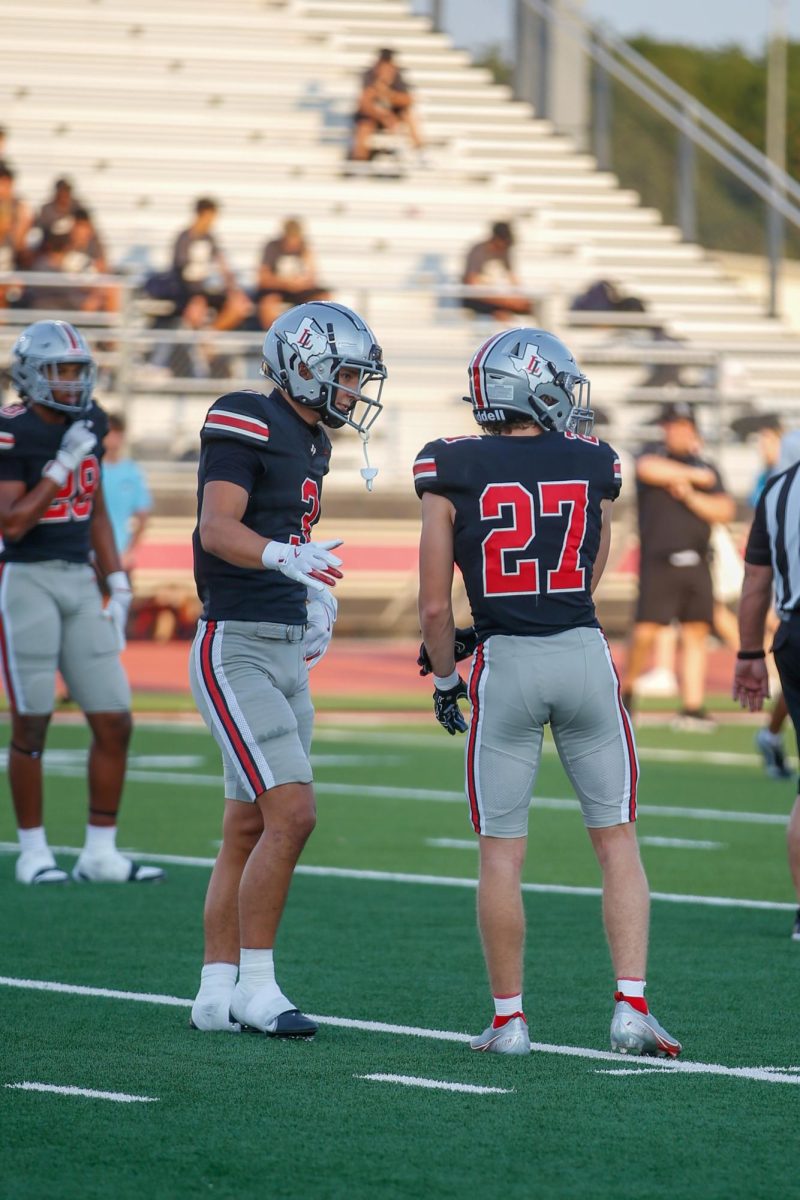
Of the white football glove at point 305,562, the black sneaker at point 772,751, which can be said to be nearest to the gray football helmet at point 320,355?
the white football glove at point 305,562

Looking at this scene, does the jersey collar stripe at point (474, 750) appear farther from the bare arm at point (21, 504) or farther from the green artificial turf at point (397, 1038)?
the bare arm at point (21, 504)

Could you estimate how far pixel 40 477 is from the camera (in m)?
8.07

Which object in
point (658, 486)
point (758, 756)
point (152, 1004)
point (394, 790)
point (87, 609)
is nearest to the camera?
point (152, 1004)

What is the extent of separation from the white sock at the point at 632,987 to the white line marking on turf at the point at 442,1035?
0.51 ft

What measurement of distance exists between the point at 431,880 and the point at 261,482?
3310mm

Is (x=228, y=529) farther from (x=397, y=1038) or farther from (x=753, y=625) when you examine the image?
(x=753, y=625)

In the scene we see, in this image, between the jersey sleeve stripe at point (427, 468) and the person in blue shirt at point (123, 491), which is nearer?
the jersey sleeve stripe at point (427, 468)

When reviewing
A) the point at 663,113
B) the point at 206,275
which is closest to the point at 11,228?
the point at 206,275

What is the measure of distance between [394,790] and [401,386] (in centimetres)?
1061

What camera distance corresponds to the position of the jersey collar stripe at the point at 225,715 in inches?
218

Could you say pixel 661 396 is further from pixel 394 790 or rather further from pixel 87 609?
pixel 87 609

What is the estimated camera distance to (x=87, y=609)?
829 cm

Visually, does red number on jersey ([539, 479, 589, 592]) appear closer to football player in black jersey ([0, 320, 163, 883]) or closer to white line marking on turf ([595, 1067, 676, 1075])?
white line marking on turf ([595, 1067, 676, 1075])

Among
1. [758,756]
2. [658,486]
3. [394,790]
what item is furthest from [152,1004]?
[658,486]
